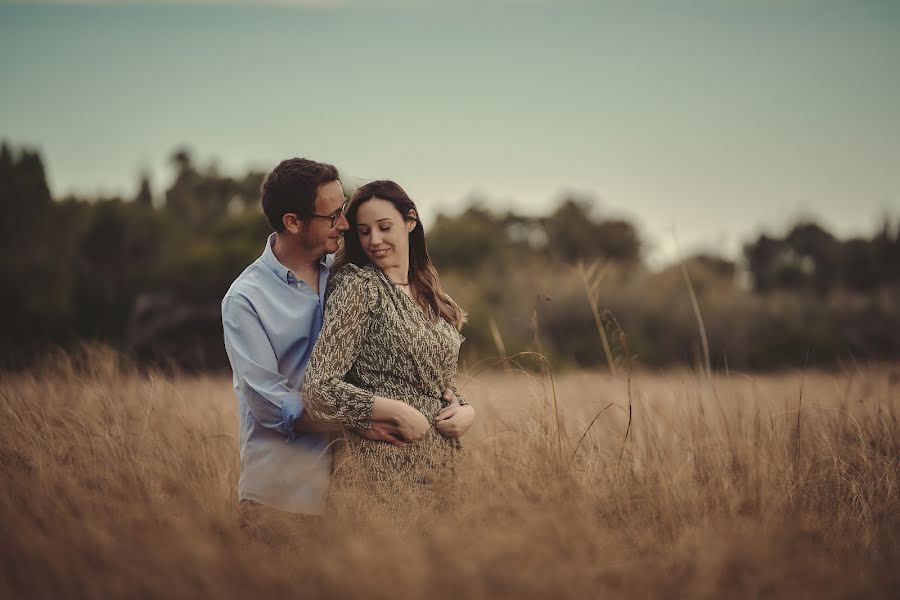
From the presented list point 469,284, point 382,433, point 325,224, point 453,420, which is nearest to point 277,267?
point 325,224

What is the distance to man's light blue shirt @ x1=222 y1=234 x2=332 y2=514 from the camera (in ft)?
9.99

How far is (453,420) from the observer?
10.3 ft

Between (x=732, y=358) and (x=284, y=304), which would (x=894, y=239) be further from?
(x=284, y=304)

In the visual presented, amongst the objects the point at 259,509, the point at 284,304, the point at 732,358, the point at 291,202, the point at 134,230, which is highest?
the point at 134,230

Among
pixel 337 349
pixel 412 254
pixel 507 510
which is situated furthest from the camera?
pixel 412 254

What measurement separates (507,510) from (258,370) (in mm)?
1145

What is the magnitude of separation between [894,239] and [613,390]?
28.0m

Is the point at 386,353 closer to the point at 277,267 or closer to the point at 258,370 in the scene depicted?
the point at 258,370

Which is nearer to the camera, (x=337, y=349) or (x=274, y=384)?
(x=337, y=349)

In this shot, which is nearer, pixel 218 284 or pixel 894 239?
pixel 218 284

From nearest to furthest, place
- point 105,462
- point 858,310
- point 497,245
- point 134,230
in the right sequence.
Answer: point 105,462 < point 134,230 < point 858,310 < point 497,245

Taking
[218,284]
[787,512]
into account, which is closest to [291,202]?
[787,512]

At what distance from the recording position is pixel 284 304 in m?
3.23

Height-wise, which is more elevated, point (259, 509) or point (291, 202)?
point (291, 202)
